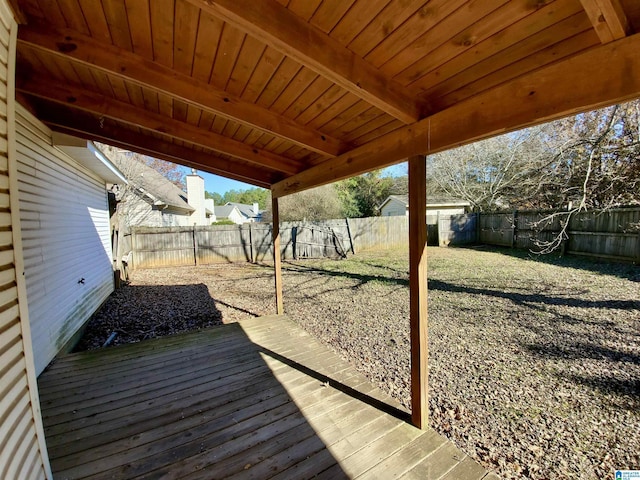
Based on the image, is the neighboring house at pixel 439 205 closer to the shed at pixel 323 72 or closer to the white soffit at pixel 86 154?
the white soffit at pixel 86 154

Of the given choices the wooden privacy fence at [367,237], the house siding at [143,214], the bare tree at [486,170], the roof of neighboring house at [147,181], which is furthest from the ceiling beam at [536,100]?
the bare tree at [486,170]

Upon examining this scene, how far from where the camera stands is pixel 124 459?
1714 millimetres

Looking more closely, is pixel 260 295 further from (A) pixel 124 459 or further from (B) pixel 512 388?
(B) pixel 512 388

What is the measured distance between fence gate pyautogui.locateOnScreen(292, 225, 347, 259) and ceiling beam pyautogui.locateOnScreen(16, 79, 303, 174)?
7528 millimetres

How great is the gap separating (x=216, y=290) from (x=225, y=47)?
5.58 m

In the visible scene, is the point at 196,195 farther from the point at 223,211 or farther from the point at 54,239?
the point at 223,211

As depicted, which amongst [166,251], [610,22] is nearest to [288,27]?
[610,22]

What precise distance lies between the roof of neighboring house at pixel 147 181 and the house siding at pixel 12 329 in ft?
31.9

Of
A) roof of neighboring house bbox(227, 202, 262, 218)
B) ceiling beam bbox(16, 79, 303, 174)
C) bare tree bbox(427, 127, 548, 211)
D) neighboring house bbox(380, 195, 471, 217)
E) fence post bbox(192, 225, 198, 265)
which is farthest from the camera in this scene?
roof of neighboring house bbox(227, 202, 262, 218)

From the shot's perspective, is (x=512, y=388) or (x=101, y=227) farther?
(x=101, y=227)

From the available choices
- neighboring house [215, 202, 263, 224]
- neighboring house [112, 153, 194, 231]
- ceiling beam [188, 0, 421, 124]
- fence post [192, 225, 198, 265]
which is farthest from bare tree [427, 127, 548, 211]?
neighboring house [215, 202, 263, 224]

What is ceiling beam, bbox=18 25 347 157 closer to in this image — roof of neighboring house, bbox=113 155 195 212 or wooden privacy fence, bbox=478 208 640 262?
wooden privacy fence, bbox=478 208 640 262

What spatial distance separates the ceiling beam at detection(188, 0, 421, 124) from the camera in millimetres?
1121

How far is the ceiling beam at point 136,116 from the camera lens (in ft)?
6.98
